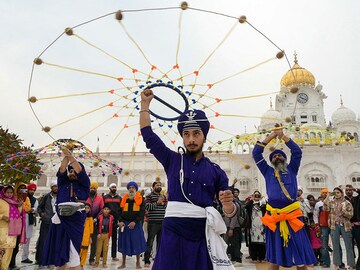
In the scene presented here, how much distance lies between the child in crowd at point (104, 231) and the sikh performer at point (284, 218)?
4818 millimetres

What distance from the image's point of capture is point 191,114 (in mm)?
3012

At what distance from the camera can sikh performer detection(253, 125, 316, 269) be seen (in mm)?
4645

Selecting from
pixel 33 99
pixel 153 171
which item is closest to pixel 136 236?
pixel 33 99

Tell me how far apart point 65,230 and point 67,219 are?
170 mm

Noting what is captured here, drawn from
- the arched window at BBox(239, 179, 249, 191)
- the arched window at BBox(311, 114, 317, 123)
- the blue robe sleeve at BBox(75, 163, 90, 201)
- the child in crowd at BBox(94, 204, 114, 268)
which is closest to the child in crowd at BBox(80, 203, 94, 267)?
the child in crowd at BBox(94, 204, 114, 268)

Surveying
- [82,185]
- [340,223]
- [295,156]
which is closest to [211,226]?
[295,156]

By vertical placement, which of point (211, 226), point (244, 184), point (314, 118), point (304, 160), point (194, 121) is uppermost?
point (314, 118)

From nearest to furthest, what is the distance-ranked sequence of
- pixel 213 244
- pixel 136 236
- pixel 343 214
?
1. pixel 213 244
2. pixel 343 214
3. pixel 136 236

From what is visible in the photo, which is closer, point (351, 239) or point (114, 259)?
point (351, 239)

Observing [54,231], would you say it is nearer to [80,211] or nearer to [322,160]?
[80,211]

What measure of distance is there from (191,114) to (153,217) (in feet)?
19.0

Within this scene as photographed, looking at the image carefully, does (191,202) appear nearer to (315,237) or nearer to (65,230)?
(65,230)

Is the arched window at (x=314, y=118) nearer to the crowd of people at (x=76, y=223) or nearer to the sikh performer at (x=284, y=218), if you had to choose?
the crowd of people at (x=76, y=223)

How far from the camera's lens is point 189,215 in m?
2.68
